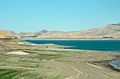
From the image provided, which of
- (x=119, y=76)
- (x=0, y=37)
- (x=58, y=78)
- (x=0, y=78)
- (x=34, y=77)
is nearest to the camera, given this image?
(x=0, y=78)

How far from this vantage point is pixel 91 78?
152ft

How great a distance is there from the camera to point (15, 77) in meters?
40.2

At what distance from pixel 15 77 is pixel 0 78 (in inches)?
94.4

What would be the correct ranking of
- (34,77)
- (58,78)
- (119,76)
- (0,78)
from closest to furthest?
(0,78) → (34,77) → (58,78) → (119,76)

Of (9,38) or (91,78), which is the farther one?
(9,38)

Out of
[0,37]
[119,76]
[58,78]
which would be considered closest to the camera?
[58,78]

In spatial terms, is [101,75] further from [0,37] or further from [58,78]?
[0,37]

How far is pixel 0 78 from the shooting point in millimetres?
38219

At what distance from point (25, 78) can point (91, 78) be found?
10.5m

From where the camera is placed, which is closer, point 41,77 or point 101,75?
point 41,77

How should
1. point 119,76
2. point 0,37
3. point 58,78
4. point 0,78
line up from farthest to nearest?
point 0,37
point 119,76
point 58,78
point 0,78

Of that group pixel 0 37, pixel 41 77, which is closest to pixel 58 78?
pixel 41 77

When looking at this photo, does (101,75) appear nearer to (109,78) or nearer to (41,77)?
(109,78)

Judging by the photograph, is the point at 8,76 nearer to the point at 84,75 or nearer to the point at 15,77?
the point at 15,77
